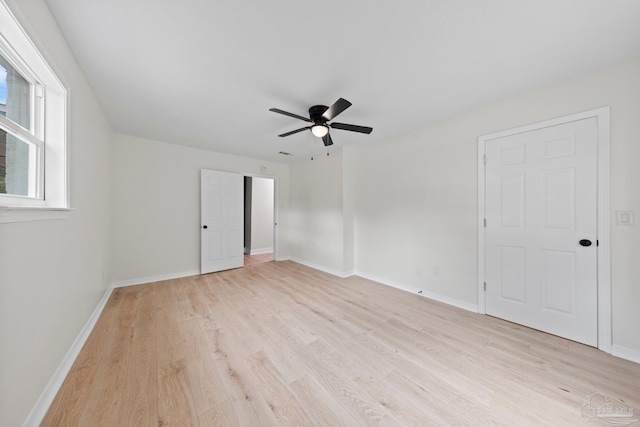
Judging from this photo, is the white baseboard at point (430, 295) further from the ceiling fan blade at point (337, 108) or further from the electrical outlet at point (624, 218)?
the ceiling fan blade at point (337, 108)

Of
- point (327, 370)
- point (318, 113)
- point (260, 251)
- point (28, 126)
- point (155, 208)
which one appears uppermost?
point (318, 113)

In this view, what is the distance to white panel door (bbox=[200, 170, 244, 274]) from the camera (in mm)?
4137

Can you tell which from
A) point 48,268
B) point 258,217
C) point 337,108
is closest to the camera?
point 48,268

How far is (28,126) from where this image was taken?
1.39m

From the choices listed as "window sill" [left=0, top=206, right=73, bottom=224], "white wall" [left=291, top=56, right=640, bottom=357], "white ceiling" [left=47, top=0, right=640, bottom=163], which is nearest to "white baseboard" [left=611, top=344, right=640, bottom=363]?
"white wall" [left=291, top=56, right=640, bottom=357]

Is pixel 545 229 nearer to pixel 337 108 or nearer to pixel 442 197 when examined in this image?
pixel 442 197

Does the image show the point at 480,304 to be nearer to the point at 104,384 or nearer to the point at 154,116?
the point at 104,384

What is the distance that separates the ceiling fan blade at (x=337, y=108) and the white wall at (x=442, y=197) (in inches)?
65.4

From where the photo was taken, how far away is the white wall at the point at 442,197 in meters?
1.81

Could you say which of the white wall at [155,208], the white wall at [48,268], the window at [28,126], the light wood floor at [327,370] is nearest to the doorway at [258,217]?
the white wall at [155,208]

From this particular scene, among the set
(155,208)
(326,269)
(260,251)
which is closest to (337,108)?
(326,269)

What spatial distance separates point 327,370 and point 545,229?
252 cm

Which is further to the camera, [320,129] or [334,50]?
[320,129]

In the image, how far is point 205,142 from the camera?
3.76 meters
